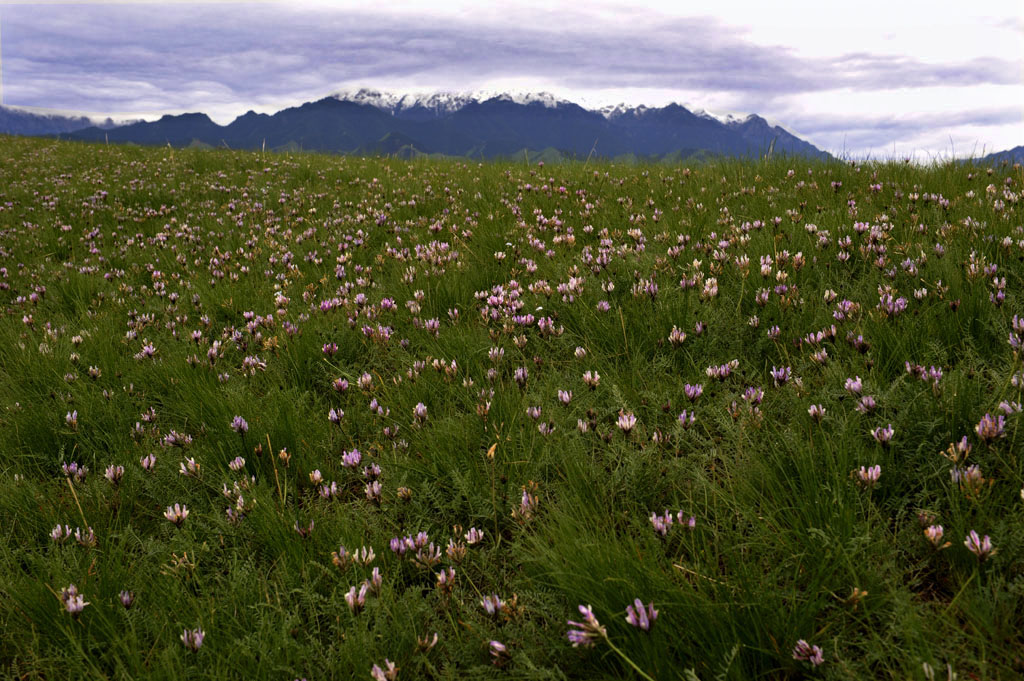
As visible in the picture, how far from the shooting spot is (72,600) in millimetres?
2361

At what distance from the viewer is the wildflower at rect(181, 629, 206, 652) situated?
223cm

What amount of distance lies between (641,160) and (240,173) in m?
10.6

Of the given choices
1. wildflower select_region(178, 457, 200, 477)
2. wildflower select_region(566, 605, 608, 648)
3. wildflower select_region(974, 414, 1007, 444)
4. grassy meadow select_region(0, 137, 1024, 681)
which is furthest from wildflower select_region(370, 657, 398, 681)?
wildflower select_region(974, 414, 1007, 444)

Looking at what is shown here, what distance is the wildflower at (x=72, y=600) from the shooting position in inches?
91.9

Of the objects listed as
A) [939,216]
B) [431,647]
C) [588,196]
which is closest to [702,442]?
[431,647]

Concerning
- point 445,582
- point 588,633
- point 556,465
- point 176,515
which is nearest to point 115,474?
point 176,515

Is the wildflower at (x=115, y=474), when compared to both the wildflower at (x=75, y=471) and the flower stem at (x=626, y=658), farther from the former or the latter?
the flower stem at (x=626, y=658)

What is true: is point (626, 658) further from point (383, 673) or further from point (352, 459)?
point (352, 459)

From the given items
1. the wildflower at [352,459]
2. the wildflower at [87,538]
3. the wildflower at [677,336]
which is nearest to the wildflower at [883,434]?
the wildflower at [677,336]

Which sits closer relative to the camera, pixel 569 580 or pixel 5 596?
pixel 569 580

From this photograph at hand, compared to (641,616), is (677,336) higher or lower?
higher

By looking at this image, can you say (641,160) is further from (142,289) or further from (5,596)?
(5,596)

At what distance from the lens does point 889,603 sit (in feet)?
6.79

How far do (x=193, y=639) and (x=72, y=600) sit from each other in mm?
596
